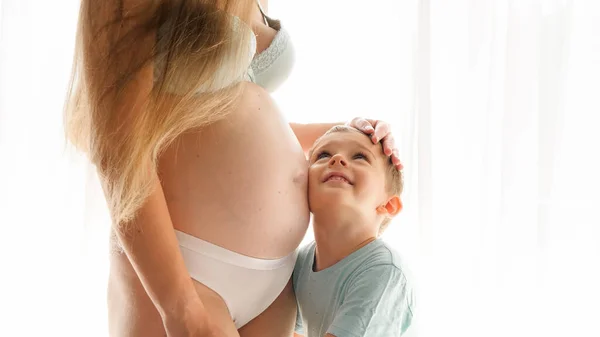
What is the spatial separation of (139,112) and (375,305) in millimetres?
415

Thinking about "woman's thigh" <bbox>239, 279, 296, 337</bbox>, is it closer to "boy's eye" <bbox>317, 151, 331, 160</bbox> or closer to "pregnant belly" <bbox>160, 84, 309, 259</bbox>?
"pregnant belly" <bbox>160, 84, 309, 259</bbox>

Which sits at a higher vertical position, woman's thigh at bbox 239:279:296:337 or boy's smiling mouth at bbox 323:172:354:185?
Answer: boy's smiling mouth at bbox 323:172:354:185

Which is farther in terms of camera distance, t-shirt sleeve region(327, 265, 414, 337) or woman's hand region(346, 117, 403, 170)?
woman's hand region(346, 117, 403, 170)

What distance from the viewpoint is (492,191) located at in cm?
165

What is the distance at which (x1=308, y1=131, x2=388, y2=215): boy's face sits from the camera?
3.36ft

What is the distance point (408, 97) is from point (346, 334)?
2.99 ft

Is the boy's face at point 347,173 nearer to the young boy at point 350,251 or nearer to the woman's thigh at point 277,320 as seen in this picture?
the young boy at point 350,251

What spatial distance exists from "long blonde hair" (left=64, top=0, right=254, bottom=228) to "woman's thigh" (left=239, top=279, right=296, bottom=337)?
0.30m

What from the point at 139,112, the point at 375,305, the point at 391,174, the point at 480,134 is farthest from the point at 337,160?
the point at 480,134

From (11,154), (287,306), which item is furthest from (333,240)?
(11,154)

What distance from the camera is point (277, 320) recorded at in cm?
101

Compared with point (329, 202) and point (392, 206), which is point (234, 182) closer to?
point (329, 202)

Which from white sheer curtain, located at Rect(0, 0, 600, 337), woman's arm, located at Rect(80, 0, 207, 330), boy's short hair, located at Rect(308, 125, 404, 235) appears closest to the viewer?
woman's arm, located at Rect(80, 0, 207, 330)

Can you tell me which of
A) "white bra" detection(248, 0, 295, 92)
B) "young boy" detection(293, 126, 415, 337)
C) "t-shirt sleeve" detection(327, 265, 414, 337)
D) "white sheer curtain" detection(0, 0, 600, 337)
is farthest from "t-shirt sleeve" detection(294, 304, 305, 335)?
"white sheer curtain" detection(0, 0, 600, 337)
